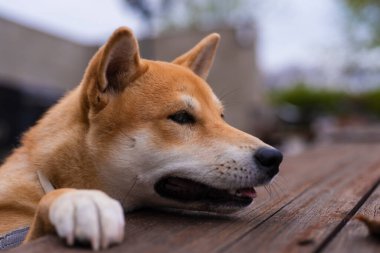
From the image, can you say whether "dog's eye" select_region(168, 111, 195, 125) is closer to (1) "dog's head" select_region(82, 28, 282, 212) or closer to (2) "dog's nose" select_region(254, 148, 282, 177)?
(1) "dog's head" select_region(82, 28, 282, 212)

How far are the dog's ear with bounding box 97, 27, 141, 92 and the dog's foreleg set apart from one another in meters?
0.84

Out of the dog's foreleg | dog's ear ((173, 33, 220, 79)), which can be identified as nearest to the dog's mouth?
the dog's foreleg

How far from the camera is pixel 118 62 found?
8.16ft

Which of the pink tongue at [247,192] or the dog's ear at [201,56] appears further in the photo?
the dog's ear at [201,56]

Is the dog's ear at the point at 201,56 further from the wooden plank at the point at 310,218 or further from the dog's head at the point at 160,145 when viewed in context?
the wooden plank at the point at 310,218

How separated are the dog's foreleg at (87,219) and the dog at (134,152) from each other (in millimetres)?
524

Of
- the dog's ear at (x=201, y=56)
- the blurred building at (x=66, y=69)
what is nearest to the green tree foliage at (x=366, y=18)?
the blurred building at (x=66, y=69)

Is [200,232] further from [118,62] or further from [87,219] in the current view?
[118,62]

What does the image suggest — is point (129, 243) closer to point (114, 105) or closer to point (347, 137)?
point (114, 105)

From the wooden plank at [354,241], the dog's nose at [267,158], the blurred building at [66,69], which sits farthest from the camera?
the blurred building at [66,69]

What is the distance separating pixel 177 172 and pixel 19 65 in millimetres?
10015

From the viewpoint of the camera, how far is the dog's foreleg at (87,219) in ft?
4.93

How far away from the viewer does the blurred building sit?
11.1 m

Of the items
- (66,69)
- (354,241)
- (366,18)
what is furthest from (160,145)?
(366,18)
